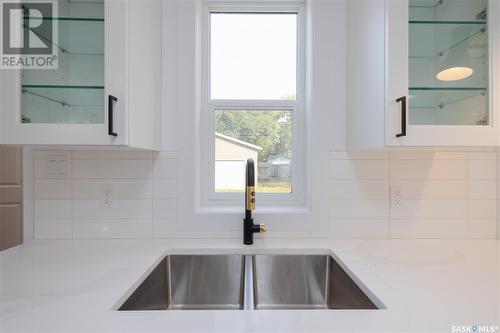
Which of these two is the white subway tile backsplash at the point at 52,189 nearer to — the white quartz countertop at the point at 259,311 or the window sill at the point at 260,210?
the white quartz countertop at the point at 259,311

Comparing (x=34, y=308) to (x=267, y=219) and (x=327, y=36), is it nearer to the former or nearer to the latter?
(x=267, y=219)

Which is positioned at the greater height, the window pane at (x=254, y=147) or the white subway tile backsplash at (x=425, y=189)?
the window pane at (x=254, y=147)

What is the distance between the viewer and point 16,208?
6.68 ft

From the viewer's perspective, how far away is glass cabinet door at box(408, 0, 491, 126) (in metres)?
1.03

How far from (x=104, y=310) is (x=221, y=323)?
12.4 inches

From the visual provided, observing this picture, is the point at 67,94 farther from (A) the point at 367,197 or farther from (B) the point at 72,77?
(A) the point at 367,197

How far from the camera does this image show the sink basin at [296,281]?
1122 millimetres

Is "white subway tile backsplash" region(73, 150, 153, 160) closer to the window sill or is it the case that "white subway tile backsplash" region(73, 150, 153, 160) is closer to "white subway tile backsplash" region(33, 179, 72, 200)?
"white subway tile backsplash" region(33, 179, 72, 200)

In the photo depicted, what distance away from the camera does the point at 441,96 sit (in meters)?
1.07

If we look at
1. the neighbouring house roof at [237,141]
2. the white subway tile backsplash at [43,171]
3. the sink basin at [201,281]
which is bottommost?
the sink basin at [201,281]

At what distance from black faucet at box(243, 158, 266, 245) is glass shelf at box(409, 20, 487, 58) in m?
0.78

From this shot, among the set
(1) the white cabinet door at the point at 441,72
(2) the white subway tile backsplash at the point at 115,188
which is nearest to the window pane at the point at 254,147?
(2) the white subway tile backsplash at the point at 115,188

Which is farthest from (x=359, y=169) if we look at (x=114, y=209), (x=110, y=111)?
(x=114, y=209)

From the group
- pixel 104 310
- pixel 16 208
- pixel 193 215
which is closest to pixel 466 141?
pixel 193 215
